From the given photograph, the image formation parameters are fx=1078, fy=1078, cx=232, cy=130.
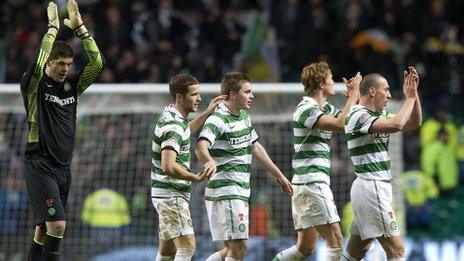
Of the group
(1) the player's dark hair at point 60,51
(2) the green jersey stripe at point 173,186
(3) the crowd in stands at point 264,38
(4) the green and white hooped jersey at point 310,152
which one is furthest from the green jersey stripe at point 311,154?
(3) the crowd in stands at point 264,38

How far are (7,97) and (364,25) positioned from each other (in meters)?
7.53

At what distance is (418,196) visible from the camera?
17.7 m

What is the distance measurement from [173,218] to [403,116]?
2447mm

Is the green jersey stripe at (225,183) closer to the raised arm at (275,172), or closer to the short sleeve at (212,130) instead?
the short sleeve at (212,130)

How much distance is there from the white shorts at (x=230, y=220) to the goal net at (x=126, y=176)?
490 centimetres

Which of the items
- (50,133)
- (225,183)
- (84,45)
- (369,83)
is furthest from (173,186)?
(369,83)

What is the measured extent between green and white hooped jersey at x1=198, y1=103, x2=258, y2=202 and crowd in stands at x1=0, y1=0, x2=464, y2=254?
731cm

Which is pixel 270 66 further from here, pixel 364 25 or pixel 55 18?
pixel 55 18

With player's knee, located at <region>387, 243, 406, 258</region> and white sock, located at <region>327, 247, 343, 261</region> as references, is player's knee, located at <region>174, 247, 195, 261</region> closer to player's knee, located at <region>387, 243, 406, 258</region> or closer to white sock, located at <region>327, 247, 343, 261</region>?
white sock, located at <region>327, 247, 343, 261</region>

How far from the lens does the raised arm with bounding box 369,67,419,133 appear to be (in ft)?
32.0

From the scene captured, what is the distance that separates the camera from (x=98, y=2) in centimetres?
2127

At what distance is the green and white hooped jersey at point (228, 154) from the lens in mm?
10461

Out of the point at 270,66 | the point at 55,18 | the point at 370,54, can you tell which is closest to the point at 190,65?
the point at 270,66

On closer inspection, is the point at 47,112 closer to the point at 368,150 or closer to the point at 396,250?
the point at 368,150
